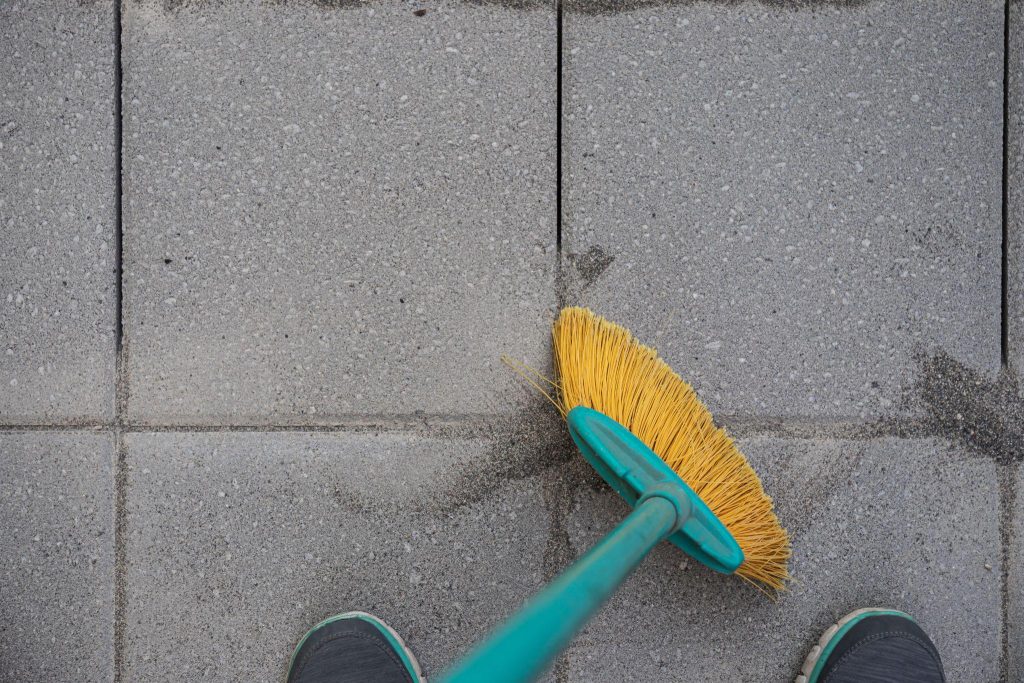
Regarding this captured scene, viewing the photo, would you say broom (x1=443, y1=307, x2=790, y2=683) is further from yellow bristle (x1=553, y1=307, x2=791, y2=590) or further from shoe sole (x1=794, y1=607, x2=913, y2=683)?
shoe sole (x1=794, y1=607, x2=913, y2=683)

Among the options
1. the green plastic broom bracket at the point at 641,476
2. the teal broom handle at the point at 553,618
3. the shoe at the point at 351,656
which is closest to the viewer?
the teal broom handle at the point at 553,618

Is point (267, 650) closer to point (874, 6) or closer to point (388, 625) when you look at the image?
point (388, 625)

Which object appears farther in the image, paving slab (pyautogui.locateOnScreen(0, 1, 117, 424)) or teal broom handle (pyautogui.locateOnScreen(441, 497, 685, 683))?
paving slab (pyautogui.locateOnScreen(0, 1, 117, 424))

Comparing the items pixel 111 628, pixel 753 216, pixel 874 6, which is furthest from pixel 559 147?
pixel 111 628

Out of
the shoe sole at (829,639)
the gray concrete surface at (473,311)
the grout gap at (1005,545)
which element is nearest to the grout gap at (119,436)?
the gray concrete surface at (473,311)

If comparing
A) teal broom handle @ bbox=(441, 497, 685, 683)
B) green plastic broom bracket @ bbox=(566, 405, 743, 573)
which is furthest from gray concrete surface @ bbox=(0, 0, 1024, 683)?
teal broom handle @ bbox=(441, 497, 685, 683)

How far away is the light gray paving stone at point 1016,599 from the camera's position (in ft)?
5.40

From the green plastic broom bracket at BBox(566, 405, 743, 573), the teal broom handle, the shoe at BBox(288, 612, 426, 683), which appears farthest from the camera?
the shoe at BBox(288, 612, 426, 683)

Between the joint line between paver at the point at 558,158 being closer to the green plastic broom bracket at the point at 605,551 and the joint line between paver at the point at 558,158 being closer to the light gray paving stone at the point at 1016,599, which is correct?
the green plastic broom bracket at the point at 605,551

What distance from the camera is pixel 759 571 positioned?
1552mm

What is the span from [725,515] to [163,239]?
4.78ft

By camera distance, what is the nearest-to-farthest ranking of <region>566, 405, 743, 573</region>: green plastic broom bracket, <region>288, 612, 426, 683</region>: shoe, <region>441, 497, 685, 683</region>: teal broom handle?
<region>441, 497, 685, 683</region>: teal broom handle
<region>566, 405, 743, 573</region>: green plastic broom bracket
<region>288, 612, 426, 683</region>: shoe

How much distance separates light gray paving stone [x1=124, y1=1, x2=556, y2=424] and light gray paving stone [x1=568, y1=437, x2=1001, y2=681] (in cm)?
53

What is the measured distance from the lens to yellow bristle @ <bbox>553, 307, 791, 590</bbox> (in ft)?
4.99
